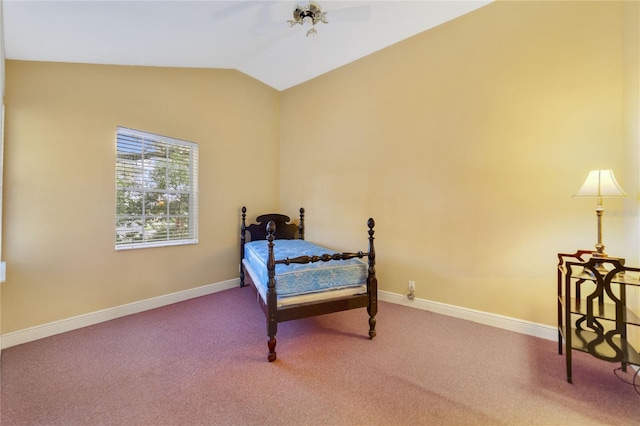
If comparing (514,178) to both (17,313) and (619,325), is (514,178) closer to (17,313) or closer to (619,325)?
(619,325)

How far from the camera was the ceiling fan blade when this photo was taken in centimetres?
258

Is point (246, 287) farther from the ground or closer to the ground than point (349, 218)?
closer to the ground

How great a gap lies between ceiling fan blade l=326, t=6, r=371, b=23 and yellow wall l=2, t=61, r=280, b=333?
1.83m

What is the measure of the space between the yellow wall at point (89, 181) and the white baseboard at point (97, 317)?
6cm

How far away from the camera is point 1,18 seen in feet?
5.53

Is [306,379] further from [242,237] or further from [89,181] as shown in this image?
[89,181]

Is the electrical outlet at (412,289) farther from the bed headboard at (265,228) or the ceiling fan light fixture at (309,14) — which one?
the ceiling fan light fixture at (309,14)

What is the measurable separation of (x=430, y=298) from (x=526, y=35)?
2901 mm

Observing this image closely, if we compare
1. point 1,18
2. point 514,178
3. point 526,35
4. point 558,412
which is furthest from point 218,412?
point 526,35

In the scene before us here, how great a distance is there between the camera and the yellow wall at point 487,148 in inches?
87.6

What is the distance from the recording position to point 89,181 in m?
2.60

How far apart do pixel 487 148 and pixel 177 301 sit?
13.5 ft

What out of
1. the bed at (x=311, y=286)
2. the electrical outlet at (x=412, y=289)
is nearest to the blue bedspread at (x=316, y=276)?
the bed at (x=311, y=286)

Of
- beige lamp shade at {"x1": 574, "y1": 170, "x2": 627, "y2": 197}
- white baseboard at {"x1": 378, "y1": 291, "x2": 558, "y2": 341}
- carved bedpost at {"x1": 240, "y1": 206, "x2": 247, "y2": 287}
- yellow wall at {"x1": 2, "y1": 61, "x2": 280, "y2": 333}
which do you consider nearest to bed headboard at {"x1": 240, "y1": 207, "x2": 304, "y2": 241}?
carved bedpost at {"x1": 240, "y1": 206, "x2": 247, "y2": 287}
